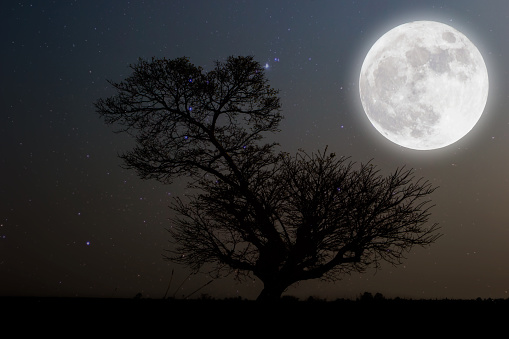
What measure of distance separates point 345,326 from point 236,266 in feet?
23.2

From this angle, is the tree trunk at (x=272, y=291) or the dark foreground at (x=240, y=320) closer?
the dark foreground at (x=240, y=320)

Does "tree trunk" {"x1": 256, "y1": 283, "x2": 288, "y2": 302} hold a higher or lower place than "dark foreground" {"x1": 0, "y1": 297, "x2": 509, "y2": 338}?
higher

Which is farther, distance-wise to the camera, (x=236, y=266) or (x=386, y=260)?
(x=236, y=266)

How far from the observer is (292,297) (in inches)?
443

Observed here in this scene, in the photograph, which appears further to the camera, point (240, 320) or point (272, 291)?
point (272, 291)

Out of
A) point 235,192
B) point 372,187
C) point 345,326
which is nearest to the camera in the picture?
point 345,326

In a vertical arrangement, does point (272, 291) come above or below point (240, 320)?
above

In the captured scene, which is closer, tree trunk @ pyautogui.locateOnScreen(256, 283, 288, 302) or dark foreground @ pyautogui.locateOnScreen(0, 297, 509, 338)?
dark foreground @ pyautogui.locateOnScreen(0, 297, 509, 338)

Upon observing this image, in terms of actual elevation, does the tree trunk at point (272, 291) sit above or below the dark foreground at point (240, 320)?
above

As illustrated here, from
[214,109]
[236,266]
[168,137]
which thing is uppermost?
[214,109]

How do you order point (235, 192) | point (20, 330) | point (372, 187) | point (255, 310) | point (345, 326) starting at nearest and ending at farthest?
point (20, 330), point (345, 326), point (255, 310), point (372, 187), point (235, 192)

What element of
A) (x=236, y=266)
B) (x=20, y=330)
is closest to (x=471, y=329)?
(x=20, y=330)

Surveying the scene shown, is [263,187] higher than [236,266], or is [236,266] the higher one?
[263,187]

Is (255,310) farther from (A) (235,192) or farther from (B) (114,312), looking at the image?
(A) (235,192)
